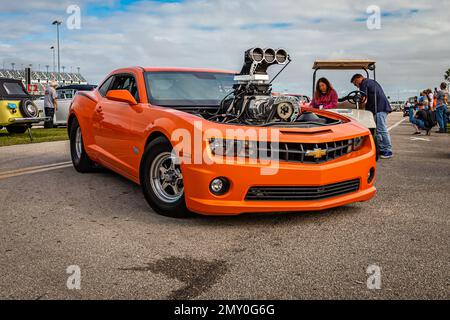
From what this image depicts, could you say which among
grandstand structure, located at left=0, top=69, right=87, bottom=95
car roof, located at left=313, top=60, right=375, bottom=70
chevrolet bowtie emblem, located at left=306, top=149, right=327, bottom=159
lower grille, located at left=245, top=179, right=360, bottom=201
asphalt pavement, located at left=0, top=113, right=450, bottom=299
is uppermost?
grandstand structure, located at left=0, top=69, right=87, bottom=95

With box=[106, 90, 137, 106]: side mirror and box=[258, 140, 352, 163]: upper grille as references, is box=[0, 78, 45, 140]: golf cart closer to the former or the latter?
box=[106, 90, 137, 106]: side mirror

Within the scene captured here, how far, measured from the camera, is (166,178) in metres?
4.37

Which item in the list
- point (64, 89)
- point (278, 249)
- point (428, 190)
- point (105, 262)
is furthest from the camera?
point (64, 89)

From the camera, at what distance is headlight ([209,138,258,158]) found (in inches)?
154

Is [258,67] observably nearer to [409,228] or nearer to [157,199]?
[157,199]

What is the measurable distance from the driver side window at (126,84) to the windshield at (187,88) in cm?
19

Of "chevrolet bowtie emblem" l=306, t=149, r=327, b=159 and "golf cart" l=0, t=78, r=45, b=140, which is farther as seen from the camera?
"golf cart" l=0, t=78, r=45, b=140

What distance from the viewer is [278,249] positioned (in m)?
3.46

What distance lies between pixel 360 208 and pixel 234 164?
1.57 meters

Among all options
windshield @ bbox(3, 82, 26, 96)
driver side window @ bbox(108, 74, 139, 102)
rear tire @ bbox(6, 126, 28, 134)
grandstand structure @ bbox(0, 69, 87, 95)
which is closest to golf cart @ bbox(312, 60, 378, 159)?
driver side window @ bbox(108, 74, 139, 102)

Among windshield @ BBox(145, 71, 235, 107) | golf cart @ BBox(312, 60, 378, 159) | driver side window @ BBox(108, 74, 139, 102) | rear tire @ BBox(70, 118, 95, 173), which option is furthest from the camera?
golf cart @ BBox(312, 60, 378, 159)

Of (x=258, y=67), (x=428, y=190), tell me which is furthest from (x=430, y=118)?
(x=258, y=67)

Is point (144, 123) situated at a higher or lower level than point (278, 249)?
higher

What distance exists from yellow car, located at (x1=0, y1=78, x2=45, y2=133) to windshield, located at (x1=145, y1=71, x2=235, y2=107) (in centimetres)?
876
